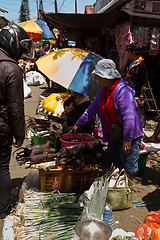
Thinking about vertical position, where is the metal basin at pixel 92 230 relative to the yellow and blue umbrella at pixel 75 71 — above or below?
below

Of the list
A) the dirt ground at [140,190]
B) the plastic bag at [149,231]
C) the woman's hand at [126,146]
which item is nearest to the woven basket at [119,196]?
the dirt ground at [140,190]

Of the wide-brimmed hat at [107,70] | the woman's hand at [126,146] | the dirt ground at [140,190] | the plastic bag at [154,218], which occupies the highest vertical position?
the wide-brimmed hat at [107,70]

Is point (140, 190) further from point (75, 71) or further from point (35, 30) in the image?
point (35, 30)

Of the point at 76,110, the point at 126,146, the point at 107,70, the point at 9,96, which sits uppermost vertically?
the point at 107,70

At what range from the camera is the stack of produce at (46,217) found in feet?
7.95

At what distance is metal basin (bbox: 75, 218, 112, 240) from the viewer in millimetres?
1758

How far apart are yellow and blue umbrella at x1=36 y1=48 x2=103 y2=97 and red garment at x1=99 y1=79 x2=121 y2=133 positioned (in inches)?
40.8

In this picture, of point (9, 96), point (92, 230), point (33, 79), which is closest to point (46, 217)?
point (92, 230)

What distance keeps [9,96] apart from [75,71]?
1.98 meters

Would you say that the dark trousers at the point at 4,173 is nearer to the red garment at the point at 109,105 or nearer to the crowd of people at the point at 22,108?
the crowd of people at the point at 22,108

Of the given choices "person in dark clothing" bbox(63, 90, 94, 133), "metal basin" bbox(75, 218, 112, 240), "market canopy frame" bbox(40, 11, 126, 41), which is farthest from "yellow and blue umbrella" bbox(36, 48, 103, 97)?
"metal basin" bbox(75, 218, 112, 240)

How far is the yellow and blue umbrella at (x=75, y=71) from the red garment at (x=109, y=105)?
104 centimetres

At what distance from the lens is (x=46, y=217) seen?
2621 millimetres

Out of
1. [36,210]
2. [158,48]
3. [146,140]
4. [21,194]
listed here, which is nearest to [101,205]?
[36,210]
